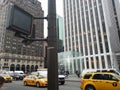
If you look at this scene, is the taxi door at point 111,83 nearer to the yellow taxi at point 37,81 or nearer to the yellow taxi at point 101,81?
the yellow taxi at point 101,81

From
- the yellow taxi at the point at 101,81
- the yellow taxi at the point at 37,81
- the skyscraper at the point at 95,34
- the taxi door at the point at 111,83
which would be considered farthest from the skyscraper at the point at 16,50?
the taxi door at the point at 111,83

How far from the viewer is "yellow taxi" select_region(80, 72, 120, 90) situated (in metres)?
10.4

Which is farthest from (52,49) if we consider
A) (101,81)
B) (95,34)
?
(95,34)

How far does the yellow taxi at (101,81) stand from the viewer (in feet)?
34.2

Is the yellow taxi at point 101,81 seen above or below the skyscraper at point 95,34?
below

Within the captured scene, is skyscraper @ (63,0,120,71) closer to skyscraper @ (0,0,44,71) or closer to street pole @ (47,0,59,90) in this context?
skyscraper @ (0,0,44,71)

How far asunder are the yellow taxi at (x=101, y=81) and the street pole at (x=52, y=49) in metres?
8.90

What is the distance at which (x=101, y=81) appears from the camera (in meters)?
11.0

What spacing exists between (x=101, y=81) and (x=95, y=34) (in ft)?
175

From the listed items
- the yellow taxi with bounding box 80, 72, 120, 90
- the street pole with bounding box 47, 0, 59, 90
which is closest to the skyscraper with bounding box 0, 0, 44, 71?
the yellow taxi with bounding box 80, 72, 120, 90

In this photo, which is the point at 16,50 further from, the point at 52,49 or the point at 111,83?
the point at 52,49

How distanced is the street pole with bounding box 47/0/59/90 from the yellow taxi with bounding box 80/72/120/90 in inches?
350

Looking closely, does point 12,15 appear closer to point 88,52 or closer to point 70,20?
point 88,52

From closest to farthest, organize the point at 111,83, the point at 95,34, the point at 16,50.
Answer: the point at 111,83, the point at 95,34, the point at 16,50
